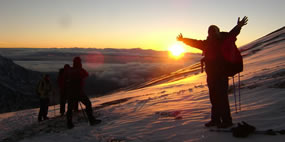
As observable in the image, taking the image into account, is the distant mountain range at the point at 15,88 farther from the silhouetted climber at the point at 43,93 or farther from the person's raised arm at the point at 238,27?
the person's raised arm at the point at 238,27

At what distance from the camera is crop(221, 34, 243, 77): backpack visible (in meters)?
4.73

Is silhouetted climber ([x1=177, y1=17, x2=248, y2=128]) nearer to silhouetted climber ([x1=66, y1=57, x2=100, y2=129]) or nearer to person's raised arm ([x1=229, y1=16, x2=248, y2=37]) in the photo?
person's raised arm ([x1=229, y1=16, x2=248, y2=37])

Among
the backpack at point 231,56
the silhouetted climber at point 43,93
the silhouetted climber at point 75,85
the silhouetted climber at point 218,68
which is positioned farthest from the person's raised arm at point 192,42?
the silhouetted climber at point 43,93

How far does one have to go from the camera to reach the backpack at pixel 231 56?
4.73 meters

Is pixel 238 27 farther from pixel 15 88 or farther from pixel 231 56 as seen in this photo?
pixel 15 88

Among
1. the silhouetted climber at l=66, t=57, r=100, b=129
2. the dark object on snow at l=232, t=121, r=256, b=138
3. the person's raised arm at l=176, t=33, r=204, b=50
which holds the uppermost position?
the person's raised arm at l=176, t=33, r=204, b=50

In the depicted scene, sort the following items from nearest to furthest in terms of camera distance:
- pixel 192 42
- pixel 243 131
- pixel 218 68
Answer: pixel 243 131
pixel 218 68
pixel 192 42

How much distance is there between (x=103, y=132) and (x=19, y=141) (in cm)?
246

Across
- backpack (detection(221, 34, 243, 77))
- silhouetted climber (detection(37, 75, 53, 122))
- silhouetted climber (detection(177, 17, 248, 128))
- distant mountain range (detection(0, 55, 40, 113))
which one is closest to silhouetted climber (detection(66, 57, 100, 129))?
silhouetted climber (detection(37, 75, 53, 122))

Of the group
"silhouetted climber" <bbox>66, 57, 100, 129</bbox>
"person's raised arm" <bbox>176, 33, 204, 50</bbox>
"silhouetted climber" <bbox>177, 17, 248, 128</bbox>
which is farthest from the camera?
"silhouetted climber" <bbox>66, 57, 100, 129</bbox>

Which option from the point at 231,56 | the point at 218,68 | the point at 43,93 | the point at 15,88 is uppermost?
the point at 231,56

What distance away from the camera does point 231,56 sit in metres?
4.74

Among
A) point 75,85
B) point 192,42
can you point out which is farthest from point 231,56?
point 75,85

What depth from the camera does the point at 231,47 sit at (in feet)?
15.4
